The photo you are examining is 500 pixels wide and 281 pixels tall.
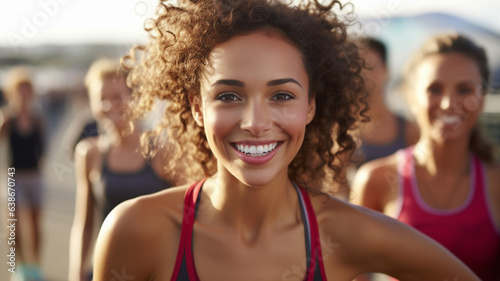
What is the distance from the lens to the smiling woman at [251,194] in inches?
72.7

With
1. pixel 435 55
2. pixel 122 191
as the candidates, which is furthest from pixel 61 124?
pixel 435 55

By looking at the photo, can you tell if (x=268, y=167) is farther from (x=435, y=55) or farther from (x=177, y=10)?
(x=435, y=55)

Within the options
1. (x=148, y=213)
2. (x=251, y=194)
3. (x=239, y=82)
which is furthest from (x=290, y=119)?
(x=148, y=213)

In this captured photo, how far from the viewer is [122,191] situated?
11.4 feet

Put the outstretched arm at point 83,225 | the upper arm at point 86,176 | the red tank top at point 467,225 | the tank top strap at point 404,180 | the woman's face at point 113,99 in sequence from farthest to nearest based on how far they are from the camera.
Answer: the woman's face at point 113,99
the upper arm at point 86,176
the outstretched arm at point 83,225
the tank top strap at point 404,180
the red tank top at point 467,225

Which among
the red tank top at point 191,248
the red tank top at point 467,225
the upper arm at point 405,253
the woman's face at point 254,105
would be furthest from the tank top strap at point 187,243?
the red tank top at point 467,225

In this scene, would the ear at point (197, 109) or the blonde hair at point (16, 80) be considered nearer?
the ear at point (197, 109)

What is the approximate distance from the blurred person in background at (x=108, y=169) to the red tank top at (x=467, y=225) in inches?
62.8

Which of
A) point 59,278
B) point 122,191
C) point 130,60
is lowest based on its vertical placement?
point 59,278

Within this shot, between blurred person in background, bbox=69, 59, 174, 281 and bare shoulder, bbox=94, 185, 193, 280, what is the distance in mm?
1459

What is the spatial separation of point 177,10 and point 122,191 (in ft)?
5.57

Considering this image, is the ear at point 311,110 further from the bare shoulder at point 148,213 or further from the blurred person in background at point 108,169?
the blurred person in background at point 108,169

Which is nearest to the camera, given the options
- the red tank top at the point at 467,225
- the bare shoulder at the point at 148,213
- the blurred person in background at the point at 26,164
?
the bare shoulder at the point at 148,213

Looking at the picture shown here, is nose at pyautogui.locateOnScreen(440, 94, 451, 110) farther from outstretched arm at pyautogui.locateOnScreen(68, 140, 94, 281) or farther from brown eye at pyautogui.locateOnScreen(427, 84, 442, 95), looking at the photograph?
outstretched arm at pyautogui.locateOnScreen(68, 140, 94, 281)
